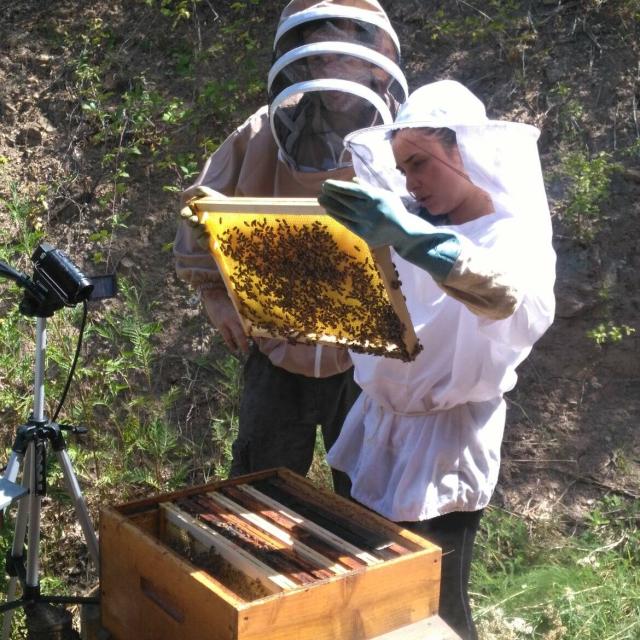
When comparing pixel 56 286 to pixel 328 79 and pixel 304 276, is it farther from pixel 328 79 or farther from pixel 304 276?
pixel 328 79

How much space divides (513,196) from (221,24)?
4.47 m

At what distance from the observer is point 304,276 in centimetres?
222

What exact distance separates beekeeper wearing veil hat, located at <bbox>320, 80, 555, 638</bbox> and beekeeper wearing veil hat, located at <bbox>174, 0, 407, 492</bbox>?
54 centimetres

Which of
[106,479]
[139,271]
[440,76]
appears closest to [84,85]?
[139,271]

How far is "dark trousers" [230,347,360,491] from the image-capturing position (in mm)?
3047

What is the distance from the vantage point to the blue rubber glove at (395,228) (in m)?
1.75

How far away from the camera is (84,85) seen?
5.75 metres

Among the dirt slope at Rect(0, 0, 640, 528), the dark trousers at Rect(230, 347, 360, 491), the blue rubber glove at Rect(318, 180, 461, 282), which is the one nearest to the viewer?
the blue rubber glove at Rect(318, 180, 461, 282)

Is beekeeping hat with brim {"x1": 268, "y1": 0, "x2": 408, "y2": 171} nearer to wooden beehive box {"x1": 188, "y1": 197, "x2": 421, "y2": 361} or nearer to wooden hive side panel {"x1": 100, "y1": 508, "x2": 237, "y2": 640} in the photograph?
wooden beehive box {"x1": 188, "y1": 197, "x2": 421, "y2": 361}

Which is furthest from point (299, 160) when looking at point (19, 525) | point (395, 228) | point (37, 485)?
point (19, 525)

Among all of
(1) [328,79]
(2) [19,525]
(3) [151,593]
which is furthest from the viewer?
(1) [328,79]

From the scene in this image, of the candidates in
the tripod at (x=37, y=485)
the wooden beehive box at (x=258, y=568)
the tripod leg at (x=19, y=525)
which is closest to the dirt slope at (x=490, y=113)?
the tripod leg at (x=19, y=525)

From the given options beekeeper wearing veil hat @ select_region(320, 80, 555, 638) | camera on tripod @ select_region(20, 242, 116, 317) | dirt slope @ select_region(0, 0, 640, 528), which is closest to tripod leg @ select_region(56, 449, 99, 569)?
camera on tripod @ select_region(20, 242, 116, 317)

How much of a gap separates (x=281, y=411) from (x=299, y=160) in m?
0.90
